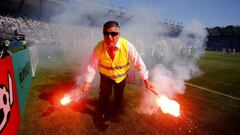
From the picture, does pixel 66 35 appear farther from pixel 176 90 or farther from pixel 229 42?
pixel 229 42

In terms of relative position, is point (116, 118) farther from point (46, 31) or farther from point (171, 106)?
point (46, 31)

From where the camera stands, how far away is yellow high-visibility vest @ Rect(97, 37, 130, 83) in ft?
11.9

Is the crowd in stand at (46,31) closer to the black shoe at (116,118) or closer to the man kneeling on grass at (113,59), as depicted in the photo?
the black shoe at (116,118)

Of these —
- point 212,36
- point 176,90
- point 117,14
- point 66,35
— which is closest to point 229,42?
point 212,36

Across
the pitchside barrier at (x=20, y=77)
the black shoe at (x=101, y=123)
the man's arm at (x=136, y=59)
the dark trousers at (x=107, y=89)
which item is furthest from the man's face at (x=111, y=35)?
the pitchside barrier at (x=20, y=77)

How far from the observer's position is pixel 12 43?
31.9 ft

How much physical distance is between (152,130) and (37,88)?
15.9 ft

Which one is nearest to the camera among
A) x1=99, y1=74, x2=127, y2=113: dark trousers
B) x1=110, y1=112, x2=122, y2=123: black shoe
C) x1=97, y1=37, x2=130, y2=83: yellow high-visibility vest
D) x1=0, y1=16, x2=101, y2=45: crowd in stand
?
x1=97, y1=37, x2=130, y2=83: yellow high-visibility vest

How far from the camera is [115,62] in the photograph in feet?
12.0

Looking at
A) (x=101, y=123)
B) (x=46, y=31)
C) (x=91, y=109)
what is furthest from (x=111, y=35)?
(x=46, y=31)

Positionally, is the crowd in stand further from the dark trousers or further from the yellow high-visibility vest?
the yellow high-visibility vest

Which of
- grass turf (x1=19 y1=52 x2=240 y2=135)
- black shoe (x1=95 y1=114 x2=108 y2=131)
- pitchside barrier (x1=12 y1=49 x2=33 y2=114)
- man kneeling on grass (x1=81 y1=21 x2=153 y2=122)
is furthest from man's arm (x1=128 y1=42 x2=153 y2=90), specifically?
pitchside barrier (x1=12 y1=49 x2=33 y2=114)

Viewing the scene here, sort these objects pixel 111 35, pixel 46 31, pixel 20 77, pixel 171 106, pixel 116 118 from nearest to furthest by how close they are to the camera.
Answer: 1. pixel 111 35
2. pixel 171 106
3. pixel 116 118
4. pixel 20 77
5. pixel 46 31

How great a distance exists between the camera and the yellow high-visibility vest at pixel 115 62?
11.9ft
